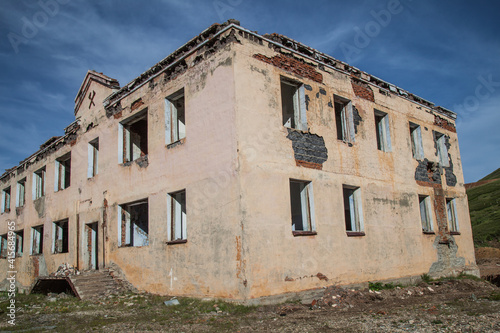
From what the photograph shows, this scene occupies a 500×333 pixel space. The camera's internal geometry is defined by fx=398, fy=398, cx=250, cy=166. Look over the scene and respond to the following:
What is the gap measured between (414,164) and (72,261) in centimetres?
1235

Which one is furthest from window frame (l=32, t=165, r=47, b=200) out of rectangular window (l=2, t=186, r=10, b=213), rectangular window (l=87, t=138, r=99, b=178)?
rectangular window (l=2, t=186, r=10, b=213)

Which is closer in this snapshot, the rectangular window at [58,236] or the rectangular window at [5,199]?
the rectangular window at [58,236]

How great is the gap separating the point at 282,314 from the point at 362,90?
7.68 meters

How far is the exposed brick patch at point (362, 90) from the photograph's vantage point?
12258mm

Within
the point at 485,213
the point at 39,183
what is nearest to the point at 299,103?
the point at 39,183

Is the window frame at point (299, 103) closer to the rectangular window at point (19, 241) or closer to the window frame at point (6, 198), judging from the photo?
the rectangular window at point (19, 241)

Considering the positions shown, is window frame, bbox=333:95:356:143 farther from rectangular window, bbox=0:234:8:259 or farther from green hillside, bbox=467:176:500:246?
green hillside, bbox=467:176:500:246

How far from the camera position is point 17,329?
24.4 feet

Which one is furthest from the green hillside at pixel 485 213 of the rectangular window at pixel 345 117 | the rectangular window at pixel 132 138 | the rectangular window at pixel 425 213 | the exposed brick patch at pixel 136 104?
the exposed brick patch at pixel 136 104

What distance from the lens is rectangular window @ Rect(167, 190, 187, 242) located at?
1023 cm

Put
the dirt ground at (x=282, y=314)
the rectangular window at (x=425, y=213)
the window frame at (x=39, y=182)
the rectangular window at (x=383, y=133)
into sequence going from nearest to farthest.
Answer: the dirt ground at (x=282, y=314) < the rectangular window at (x=383, y=133) < the rectangular window at (x=425, y=213) < the window frame at (x=39, y=182)

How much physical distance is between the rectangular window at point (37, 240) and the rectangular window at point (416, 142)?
51.0 feet

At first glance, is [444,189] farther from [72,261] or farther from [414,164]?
[72,261]

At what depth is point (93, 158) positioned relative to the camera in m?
14.2
